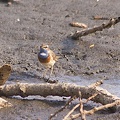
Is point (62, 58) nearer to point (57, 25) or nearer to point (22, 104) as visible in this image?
point (57, 25)

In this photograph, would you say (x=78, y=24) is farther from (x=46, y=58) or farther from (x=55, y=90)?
(x=55, y=90)

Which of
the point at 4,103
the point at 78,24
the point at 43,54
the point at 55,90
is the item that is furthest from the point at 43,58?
the point at 78,24

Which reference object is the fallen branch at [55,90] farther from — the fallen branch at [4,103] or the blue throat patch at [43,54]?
the blue throat patch at [43,54]

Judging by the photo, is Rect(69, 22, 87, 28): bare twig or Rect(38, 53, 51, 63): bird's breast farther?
Rect(69, 22, 87, 28): bare twig

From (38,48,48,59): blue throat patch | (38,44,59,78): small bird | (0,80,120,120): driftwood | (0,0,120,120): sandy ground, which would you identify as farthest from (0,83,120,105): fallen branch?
(38,48,48,59): blue throat patch

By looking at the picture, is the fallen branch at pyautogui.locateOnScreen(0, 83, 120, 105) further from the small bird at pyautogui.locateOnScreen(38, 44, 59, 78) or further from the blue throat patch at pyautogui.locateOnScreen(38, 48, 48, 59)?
the blue throat patch at pyautogui.locateOnScreen(38, 48, 48, 59)

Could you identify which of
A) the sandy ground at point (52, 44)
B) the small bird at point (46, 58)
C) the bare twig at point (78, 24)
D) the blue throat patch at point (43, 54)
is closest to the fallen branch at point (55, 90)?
the sandy ground at point (52, 44)
